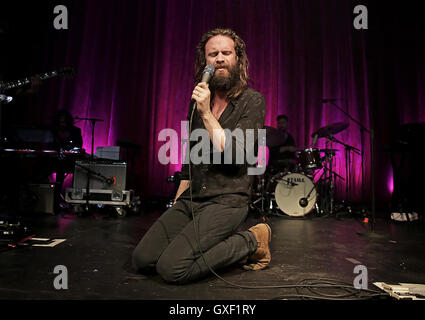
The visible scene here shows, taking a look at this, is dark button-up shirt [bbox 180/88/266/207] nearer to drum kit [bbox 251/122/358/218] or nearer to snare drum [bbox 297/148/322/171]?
drum kit [bbox 251/122/358/218]

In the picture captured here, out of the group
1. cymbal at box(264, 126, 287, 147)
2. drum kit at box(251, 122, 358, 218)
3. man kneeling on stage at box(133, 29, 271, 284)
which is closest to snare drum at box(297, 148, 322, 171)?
drum kit at box(251, 122, 358, 218)

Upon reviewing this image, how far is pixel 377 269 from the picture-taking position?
194 cm

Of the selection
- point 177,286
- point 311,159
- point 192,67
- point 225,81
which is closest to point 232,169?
point 225,81

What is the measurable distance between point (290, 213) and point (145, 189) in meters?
2.53

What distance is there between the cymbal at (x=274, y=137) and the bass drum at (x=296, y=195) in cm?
54

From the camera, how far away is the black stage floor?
1454 mm

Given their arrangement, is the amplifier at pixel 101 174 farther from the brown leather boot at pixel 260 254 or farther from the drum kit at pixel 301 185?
the brown leather boot at pixel 260 254

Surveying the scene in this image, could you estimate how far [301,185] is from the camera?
185 inches

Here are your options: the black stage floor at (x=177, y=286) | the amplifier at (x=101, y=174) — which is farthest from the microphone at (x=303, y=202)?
the amplifier at (x=101, y=174)

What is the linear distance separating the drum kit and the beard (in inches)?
115

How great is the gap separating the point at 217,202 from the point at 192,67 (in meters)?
4.60

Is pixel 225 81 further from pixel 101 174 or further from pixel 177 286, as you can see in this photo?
pixel 101 174
